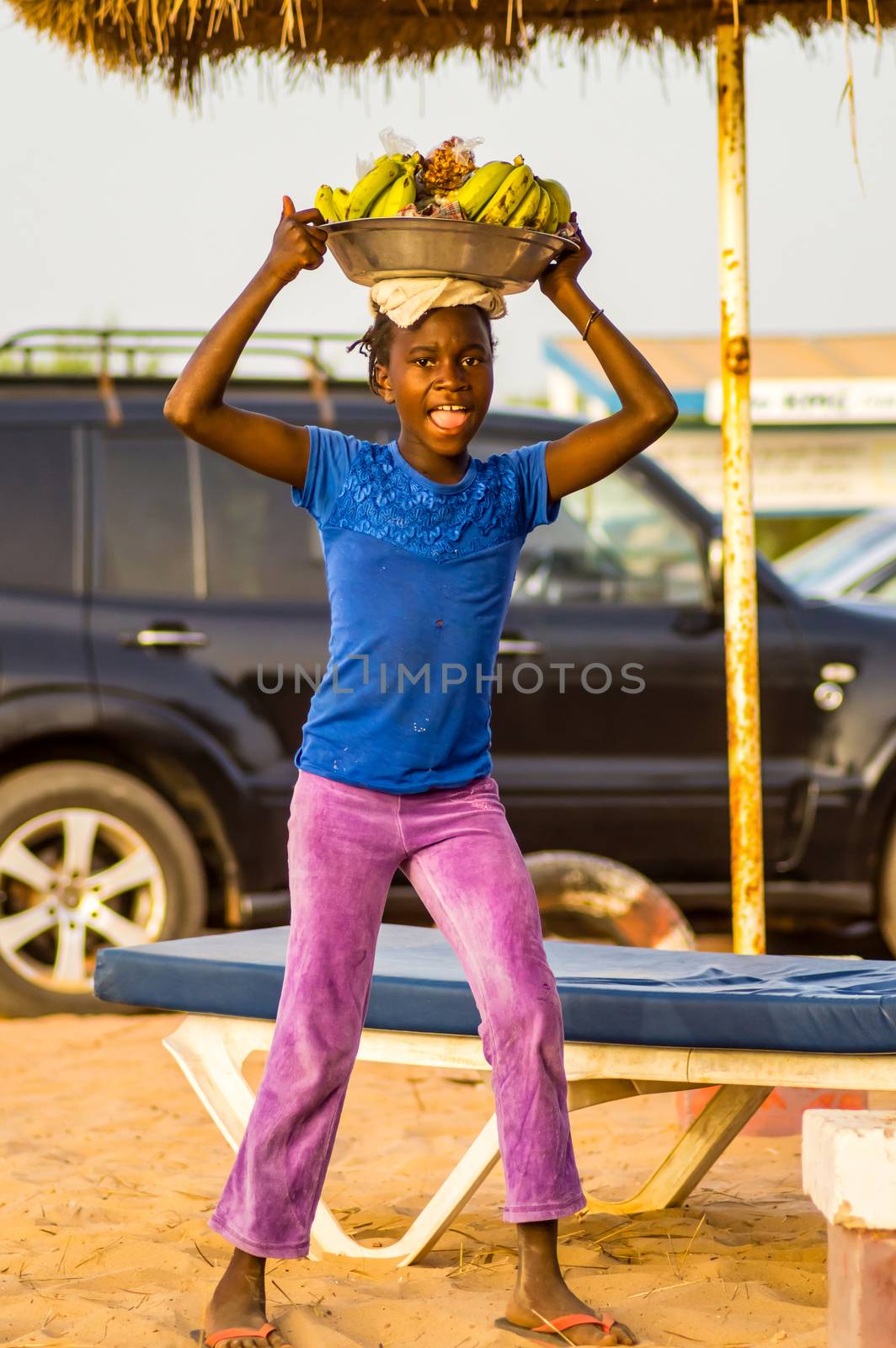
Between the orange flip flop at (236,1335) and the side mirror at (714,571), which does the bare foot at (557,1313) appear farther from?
the side mirror at (714,571)

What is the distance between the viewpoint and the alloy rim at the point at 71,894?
229 inches

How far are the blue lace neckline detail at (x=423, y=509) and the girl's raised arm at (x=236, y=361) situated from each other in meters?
0.15

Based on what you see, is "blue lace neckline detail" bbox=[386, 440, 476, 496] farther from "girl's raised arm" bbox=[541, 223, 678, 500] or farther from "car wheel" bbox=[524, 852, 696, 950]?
"car wheel" bbox=[524, 852, 696, 950]

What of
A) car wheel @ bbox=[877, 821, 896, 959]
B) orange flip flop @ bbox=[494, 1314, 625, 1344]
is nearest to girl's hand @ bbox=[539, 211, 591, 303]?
orange flip flop @ bbox=[494, 1314, 625, 1344]

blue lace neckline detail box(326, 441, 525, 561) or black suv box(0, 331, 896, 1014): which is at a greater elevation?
blue lace neckline detail box(326, 441, 525, 561)

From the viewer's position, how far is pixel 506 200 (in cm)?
291

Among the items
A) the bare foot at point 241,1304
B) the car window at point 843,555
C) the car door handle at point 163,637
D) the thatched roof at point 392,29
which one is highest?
the thatched roof at point 392,29

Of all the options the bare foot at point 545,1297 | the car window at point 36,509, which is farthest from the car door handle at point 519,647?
the bare foot at point 545,1297

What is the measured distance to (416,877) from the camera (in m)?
2.95

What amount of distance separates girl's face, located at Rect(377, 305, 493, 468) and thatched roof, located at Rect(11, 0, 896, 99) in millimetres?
1821

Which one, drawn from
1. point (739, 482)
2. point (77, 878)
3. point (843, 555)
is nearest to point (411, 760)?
point (739, 482)

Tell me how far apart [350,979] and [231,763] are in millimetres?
3161

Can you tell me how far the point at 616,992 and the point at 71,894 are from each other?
10.6ft

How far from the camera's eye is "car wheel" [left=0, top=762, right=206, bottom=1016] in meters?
5.82
